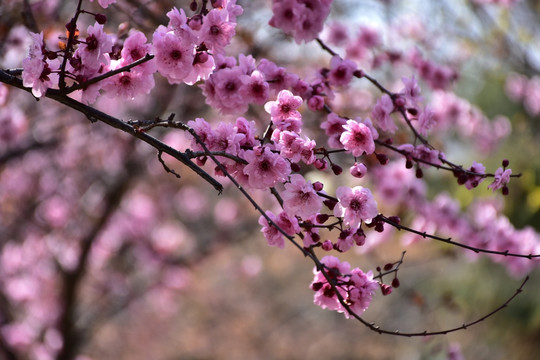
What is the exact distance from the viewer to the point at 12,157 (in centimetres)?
399

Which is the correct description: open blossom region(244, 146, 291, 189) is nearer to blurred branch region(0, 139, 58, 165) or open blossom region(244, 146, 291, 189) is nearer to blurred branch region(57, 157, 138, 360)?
blurred branch region(0, 139, 58, 165)

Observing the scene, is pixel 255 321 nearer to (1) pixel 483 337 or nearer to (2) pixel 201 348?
(2) pixel 201 348

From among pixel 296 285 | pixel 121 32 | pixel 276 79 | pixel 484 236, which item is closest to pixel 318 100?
pixel 276 79

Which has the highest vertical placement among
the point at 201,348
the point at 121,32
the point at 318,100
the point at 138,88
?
the point at 201,348

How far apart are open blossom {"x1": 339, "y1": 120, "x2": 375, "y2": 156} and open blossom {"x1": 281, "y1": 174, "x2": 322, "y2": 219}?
0.22m

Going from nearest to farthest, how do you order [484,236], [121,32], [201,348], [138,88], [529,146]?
[138,88], [121,32], [484,236], [529,146], [201,348]

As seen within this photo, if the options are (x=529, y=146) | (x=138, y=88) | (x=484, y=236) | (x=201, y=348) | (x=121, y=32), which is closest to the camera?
(x=138, y=88)

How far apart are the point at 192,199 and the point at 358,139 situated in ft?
19.2

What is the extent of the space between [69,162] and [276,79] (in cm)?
408

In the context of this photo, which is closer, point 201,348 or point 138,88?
point 138,88

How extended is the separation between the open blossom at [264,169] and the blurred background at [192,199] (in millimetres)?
1556

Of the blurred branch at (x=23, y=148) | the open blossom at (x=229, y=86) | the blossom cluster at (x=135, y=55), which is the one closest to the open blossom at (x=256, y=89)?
the open blossom at (x=229, y=86)

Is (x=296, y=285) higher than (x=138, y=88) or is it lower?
higher

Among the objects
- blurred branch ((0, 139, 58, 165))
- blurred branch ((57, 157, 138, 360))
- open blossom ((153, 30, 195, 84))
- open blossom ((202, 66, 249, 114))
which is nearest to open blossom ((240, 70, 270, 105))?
open blossom ((202, 66, 249, 114))
